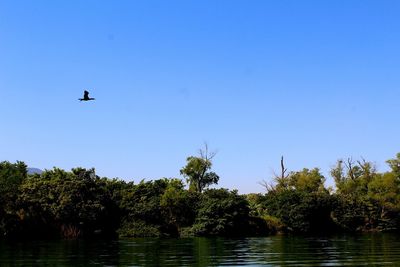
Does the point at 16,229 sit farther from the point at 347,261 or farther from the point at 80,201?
the point at 347,261

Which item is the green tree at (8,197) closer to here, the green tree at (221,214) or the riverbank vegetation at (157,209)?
the riverbank vegetation at (157,209)

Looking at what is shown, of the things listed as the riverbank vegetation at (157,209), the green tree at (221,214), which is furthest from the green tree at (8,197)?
the green tree at (221,214)

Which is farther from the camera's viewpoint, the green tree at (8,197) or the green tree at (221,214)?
the green tree at (221,214)

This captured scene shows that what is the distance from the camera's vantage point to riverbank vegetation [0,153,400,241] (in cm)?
5981

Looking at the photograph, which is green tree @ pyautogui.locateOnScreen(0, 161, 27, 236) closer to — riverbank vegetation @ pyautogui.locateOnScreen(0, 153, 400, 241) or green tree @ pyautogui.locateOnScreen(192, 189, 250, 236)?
riverbank vegetation @ pyautogui.locateOnScreen(0, 153, 400, 241)

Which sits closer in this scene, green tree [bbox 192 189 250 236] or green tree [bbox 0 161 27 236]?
green tree [bbox 0 161 27 236]

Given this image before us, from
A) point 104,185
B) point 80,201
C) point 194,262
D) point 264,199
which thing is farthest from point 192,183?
point 194,262

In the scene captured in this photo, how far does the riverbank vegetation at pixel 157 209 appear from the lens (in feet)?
196

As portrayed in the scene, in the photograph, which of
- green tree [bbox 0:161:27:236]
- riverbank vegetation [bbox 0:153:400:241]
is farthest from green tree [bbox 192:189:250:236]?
green tree [bbox 0:161:27:236]

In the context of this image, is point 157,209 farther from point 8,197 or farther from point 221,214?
point 8,197

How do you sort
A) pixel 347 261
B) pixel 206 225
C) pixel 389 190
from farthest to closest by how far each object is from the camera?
1. pixel 389 190
2. pixel 206 225
3. pixel 347 261

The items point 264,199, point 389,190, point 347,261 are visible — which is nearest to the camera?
point 347,261

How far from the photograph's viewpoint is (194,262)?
79.2 feet

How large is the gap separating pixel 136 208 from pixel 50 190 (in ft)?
34.1
